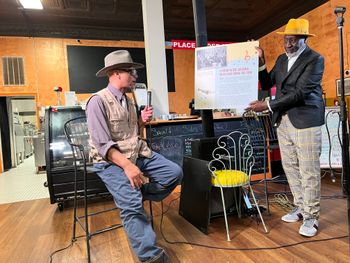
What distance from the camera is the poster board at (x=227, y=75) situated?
2143mm

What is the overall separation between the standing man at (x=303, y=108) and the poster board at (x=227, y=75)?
156mm

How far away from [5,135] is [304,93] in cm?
672

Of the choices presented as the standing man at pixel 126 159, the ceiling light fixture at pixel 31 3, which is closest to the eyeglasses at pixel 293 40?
the standing man at pixel 126 159

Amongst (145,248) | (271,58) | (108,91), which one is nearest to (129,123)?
(108,91)

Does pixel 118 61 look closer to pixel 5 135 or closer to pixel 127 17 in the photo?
pixel 127 17

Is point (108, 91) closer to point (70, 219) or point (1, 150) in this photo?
point (70, 219)

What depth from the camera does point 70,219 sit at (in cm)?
262

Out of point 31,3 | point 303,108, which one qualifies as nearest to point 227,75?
point 303,108

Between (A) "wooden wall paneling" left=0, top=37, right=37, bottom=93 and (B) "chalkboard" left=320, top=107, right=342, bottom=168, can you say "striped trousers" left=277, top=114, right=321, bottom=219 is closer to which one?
(B) "chalkboard" left=320, top=107, right=342, bottom=168

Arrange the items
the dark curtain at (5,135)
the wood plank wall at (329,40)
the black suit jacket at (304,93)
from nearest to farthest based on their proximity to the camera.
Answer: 1. the black suit jacket at (304,93)
2. the wood plank wall at (329,40)
3. the dark curtain at (5,135)

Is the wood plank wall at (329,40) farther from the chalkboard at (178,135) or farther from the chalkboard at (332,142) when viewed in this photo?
the chalkboard at (178,135)

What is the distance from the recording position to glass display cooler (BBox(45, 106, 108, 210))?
2.78 m

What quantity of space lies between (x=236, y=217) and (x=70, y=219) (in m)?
1.64

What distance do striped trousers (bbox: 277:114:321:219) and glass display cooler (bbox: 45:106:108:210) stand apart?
2.04 meters
